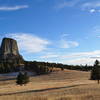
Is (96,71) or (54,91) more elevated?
(96,71)

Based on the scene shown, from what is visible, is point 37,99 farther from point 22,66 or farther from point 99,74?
point 22,66

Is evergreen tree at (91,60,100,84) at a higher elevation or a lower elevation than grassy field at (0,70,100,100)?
higher

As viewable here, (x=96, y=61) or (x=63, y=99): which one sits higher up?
(x=96, y=61)

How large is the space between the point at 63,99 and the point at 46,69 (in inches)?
4804

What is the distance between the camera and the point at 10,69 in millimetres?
148750

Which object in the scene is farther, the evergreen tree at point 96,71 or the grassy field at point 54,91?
the evergreen tree at point 96,71

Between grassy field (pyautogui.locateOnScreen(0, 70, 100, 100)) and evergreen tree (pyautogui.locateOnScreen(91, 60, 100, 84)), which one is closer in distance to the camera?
grassy field (pyautogui.locateOnScreen(0, 70, 100, 100))

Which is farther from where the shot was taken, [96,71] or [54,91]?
[96,71]

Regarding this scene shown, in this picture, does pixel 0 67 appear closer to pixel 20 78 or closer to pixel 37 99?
pixel 20 78

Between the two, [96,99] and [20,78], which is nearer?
[96,99]

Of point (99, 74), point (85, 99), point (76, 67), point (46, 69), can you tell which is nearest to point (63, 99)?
point (85, 99)

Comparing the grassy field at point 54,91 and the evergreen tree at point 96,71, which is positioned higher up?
the evergreen tree at point 96,71

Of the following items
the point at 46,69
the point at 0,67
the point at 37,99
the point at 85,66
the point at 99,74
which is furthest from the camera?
the point at 85,66

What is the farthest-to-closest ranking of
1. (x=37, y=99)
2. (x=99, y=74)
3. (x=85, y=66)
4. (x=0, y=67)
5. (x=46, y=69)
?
1. (x=85, y=66)
2. (x=0, y=67)
3. (x=46, y=69)
4. (x=99, y=74)
5. (x=37, y=99)
